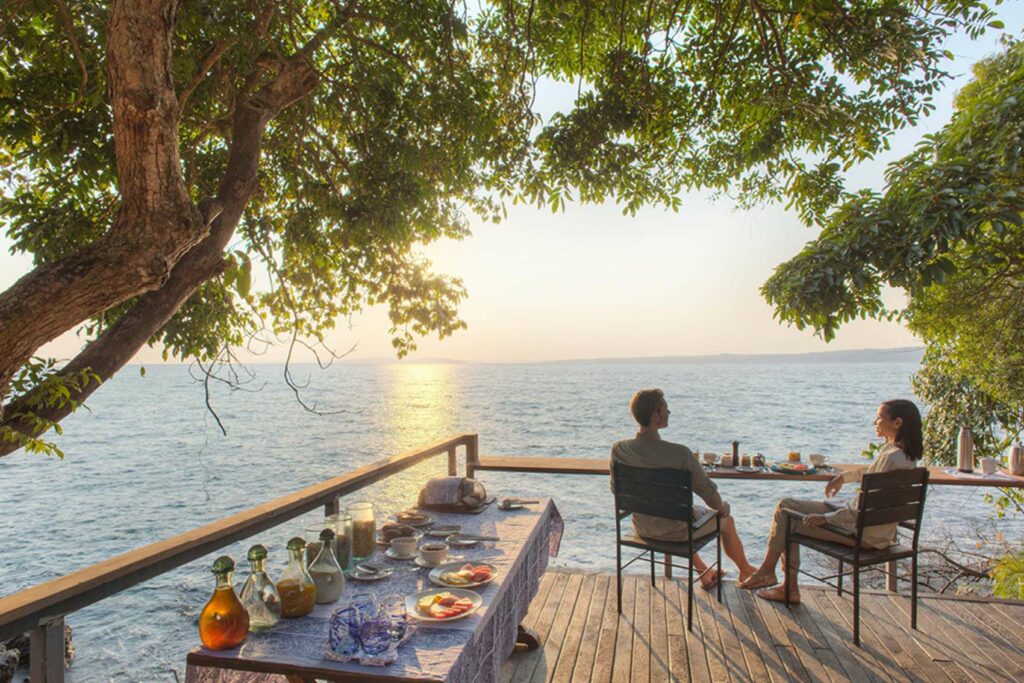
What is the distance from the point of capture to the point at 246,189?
3.62 metres

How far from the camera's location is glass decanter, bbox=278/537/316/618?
1.66 meters

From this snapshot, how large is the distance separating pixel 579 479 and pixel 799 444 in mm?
9926

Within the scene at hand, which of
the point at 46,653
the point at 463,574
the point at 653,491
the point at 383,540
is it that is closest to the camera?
the point at 46,653

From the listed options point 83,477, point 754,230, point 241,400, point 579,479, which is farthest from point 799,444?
point 241,400

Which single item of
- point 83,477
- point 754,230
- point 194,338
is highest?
point 754,230

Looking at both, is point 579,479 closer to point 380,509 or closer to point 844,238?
point 380,509

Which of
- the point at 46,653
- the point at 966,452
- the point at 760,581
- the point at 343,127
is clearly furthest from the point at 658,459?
the point at 343,127

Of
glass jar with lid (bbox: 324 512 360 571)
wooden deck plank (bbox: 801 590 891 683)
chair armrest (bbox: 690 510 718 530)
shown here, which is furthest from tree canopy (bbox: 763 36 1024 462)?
glass jar with lid (bbox: 324 512 360 571)

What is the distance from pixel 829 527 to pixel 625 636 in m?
1.26

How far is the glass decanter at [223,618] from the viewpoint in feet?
4.93

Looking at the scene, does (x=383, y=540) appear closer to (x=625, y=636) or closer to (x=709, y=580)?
(x=625, y=636)

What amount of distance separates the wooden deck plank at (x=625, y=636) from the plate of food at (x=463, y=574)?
1283mm

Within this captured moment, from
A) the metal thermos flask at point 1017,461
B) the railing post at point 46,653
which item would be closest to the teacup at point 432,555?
the railing post at point 46,653

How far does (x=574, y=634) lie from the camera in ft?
10.8
